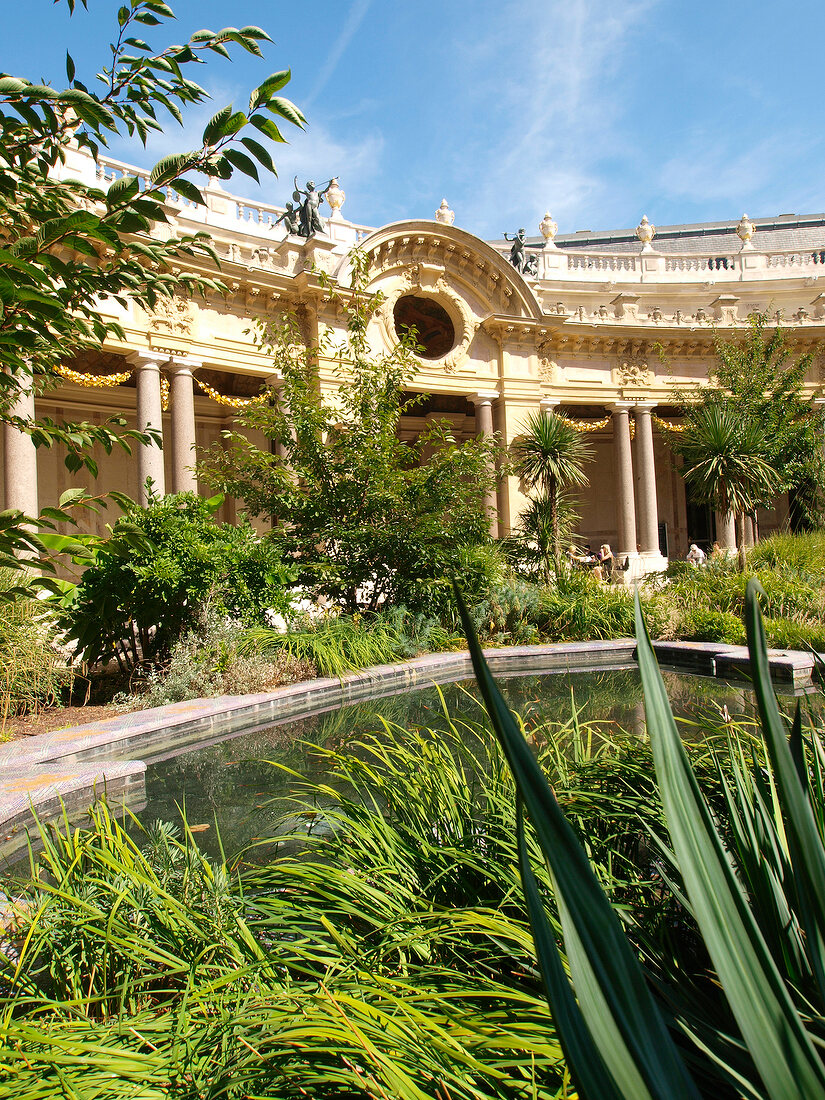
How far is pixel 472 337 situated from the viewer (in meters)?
18.8

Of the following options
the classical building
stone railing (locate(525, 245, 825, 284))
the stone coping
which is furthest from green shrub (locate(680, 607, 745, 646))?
stone railing (locate(525, 245, 825, 284))

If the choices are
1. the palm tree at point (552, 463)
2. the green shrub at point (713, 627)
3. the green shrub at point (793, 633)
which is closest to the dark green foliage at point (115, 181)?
the green shrub at point (793, 633)

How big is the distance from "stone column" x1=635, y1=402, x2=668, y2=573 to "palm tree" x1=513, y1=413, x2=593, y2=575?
8156 millimetres

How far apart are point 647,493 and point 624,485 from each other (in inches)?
28.0

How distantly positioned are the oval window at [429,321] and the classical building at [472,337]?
0.15 feet

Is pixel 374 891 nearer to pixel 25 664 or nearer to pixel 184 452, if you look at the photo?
pixel 25 664

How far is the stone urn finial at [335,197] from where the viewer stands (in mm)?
17469

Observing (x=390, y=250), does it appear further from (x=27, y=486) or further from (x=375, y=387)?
(x=27, y=486)

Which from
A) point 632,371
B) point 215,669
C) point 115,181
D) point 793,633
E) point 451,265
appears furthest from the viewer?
point 632,371

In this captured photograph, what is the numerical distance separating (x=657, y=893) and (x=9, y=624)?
19.9 ft

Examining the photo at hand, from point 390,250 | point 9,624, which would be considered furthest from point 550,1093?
point 390,250

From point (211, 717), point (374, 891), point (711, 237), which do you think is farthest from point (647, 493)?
point (711, 237)

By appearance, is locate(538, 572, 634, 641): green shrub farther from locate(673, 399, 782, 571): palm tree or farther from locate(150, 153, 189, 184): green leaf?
locate(150, 153, 189, 184): green leaf

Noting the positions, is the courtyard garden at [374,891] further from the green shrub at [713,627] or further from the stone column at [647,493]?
the stone column at [647,493]
